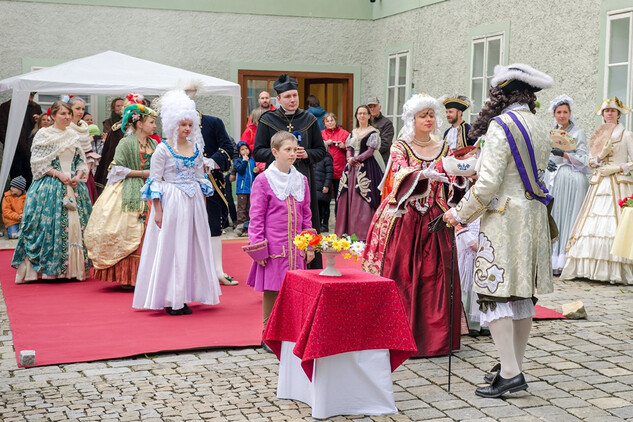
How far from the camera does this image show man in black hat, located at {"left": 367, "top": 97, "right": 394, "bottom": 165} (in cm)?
1223

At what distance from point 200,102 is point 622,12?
8.21 metres

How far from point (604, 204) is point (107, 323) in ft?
17.4

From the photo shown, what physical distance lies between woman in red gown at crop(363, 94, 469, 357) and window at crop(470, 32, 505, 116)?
623 cm

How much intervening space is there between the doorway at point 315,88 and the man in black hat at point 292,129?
8383 mm

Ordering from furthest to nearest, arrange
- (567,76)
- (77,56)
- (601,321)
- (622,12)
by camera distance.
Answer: (77,56) < (567,76) < (622,12) < (601,321)

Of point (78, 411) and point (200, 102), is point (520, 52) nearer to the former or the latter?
point (200, 102)

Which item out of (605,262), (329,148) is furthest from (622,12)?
(329,148)

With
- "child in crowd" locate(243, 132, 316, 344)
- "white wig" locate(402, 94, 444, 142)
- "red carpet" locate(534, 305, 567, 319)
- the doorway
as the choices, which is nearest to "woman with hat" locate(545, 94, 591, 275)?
"red carpet" locate(534, 305, 567, 319)

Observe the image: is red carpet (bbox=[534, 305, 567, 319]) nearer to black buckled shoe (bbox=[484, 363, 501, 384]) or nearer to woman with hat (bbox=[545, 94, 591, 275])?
black buckled shoe (bbox=[484, 363, 501, 384])

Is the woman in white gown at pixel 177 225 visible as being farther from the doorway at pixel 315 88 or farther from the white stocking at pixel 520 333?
the doorway at pixel 315 88

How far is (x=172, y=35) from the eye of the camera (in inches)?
611

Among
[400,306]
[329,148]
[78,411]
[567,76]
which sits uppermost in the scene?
[567,76]

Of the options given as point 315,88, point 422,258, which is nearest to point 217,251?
point 422,258

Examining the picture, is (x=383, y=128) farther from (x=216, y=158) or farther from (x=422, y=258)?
(x=422, y=258)
